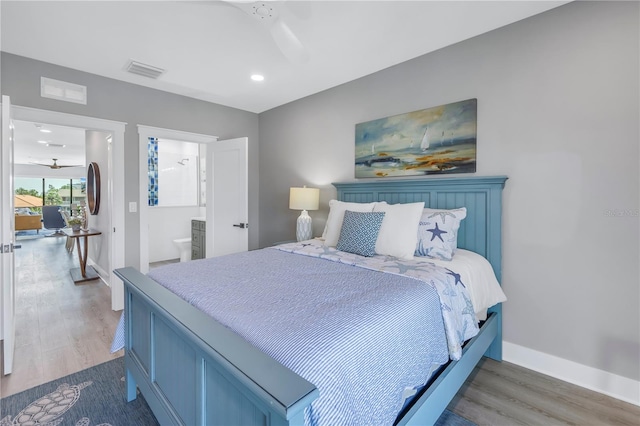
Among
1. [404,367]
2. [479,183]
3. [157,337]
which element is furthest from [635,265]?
[157,337]

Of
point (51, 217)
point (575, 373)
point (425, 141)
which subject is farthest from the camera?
point (51, 217)

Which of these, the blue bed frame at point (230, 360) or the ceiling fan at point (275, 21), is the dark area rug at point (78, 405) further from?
the ceiling fan at point (275, 21)

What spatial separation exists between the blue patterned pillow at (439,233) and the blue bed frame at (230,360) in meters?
0.26

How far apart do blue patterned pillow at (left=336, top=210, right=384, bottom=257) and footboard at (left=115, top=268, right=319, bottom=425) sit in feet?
4.22

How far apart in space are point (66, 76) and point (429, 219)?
374cm

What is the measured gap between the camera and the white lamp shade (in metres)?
3.40

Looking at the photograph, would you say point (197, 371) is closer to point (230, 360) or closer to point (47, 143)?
point (230, 360)

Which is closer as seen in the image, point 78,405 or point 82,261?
point 78,405

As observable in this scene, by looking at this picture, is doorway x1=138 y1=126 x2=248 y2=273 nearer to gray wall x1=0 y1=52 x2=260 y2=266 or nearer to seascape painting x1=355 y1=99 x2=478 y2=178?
gray wall x1=0 y1=52 x2=260 y2=266

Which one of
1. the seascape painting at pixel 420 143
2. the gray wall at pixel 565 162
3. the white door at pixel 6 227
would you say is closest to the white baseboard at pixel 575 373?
the gray wall at pixel 565 162

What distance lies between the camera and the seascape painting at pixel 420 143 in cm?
246

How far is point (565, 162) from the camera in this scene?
2.03 meters

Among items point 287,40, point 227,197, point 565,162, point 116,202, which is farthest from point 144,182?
point 565,162

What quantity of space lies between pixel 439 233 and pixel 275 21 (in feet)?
5.85
